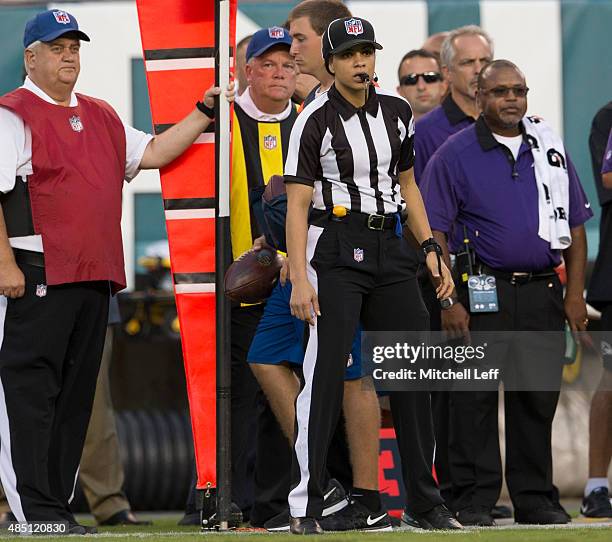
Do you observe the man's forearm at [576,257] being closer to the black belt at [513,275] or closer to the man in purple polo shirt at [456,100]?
the black belt at [513,275]

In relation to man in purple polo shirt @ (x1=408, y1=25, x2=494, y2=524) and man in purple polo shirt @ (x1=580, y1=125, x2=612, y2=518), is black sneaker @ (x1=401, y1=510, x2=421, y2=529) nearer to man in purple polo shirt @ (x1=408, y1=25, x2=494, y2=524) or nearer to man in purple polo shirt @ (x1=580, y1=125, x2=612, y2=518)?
man in purple polo shirt @ (x1=408, y1=25, x2=494, y2=524)

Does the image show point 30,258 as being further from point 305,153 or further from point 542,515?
point 542,515

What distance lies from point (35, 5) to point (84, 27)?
38 cm

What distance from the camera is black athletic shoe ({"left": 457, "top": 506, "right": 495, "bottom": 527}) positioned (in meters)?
7.05

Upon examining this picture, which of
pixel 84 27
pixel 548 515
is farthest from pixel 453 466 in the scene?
A: pixel 84 27

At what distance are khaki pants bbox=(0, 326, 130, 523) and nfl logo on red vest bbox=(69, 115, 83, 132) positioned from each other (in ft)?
7.57

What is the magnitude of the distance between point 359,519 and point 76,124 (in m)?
2.01

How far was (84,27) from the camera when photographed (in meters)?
10.4

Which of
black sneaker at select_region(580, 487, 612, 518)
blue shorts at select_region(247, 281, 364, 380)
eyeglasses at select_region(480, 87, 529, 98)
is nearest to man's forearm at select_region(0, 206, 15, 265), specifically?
blue shorts at select_region(247, 281, 364, 380)

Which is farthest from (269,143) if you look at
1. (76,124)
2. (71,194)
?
(71,194)

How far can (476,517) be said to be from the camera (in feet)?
23.2

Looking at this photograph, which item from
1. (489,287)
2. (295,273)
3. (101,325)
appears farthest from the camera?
(489,287)

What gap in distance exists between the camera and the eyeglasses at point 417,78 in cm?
886

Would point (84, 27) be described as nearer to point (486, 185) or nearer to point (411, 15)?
point (411, 15)
